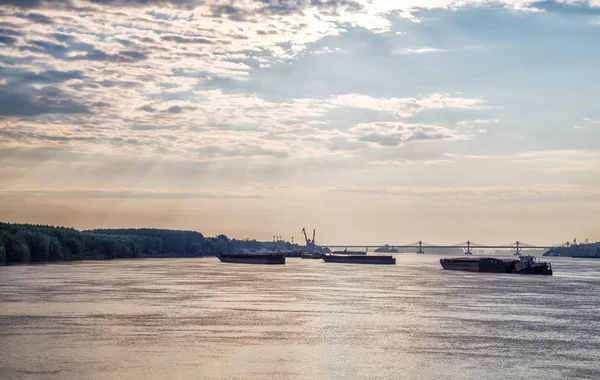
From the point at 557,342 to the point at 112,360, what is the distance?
28688mm

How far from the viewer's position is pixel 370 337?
169ft

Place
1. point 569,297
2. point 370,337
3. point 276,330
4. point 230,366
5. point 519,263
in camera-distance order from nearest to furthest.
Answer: point 230,366
point 370,337
point 276,330
point 569,297
point 519,263

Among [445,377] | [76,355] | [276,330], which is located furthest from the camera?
[276,330]

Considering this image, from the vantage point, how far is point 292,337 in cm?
5109

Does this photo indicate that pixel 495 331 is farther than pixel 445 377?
Yes

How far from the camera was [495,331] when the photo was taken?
183ft

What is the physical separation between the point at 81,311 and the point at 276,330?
841 inches

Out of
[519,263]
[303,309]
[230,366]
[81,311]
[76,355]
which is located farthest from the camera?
[519,263]

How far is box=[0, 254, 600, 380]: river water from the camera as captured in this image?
1539 inches

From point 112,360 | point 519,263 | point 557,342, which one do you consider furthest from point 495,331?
point 519,263

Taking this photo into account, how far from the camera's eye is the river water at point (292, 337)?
3909cm

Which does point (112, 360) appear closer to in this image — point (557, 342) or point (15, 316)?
point (15, 316)

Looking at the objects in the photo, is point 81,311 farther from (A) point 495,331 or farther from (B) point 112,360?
(A) point 495,331

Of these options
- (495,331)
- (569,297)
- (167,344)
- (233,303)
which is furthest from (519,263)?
(167,344)
